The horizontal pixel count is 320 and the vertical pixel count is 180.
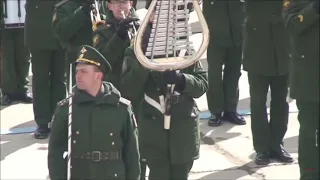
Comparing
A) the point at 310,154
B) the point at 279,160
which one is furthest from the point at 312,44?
the point at 279,160

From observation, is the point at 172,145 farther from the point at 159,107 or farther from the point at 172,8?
the point at 172,8

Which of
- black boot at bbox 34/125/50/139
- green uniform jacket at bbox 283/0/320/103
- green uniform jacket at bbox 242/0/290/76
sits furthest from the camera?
black boot at bbox 34/125/50/139

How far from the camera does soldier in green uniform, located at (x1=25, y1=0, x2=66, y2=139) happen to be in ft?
30.7

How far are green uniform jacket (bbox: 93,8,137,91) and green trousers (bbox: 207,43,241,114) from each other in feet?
8.15

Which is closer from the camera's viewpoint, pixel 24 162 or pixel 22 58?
pixel 24 162

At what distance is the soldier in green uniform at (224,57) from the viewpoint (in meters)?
9.47

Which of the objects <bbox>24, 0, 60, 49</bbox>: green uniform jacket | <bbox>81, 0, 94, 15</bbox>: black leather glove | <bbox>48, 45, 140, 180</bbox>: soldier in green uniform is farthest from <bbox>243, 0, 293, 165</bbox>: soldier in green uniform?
<bbox>48, 45, 140, 180</bbox>: soldier in green uniform

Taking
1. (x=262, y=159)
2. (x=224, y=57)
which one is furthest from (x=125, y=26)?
(x=224, y=57)

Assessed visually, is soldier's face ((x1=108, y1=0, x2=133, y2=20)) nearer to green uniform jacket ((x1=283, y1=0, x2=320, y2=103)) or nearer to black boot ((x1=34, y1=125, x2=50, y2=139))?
green uniform jacket ((x1=283, y1=0, x2=320, y2=103))

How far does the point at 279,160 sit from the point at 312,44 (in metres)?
2.03

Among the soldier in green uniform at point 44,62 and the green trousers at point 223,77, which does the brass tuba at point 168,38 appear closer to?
the soldier in green uniform at point 44,62

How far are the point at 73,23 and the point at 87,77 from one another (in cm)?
282

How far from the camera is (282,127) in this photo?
8.36 meters

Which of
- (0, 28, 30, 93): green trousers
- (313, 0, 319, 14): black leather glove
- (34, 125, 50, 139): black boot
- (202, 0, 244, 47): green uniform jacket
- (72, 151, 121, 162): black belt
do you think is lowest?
(34, 125, 50, 139): black boot
